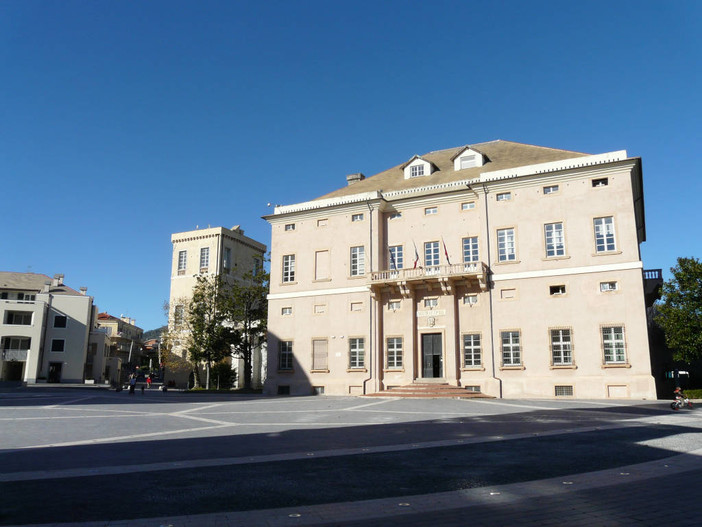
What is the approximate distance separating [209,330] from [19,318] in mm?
31523

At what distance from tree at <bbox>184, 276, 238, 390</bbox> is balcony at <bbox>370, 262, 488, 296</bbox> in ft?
52.2

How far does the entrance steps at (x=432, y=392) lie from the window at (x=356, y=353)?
10.1ft

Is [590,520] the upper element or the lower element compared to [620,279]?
lower

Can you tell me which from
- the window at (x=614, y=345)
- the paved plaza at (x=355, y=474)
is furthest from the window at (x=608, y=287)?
the paved plaza at (x=355, y=474)

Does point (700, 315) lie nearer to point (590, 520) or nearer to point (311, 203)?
point (311, 203)

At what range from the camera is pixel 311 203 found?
4153 cm

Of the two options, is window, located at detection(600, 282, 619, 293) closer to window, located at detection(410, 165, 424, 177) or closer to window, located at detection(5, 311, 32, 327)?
window, located at detection(410, 165, 424, 177)

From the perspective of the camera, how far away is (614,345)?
3067cm

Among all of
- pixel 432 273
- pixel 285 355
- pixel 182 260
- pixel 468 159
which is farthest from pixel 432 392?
pixel 182 260

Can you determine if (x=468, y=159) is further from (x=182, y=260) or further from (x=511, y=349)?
(x=182, y=260)

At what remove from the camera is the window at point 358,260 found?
38.9 m

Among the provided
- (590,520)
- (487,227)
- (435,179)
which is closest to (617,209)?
(487,227)

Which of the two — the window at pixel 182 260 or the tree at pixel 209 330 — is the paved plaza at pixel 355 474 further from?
the window at pixel 182 260

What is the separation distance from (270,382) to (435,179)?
63.7ft
